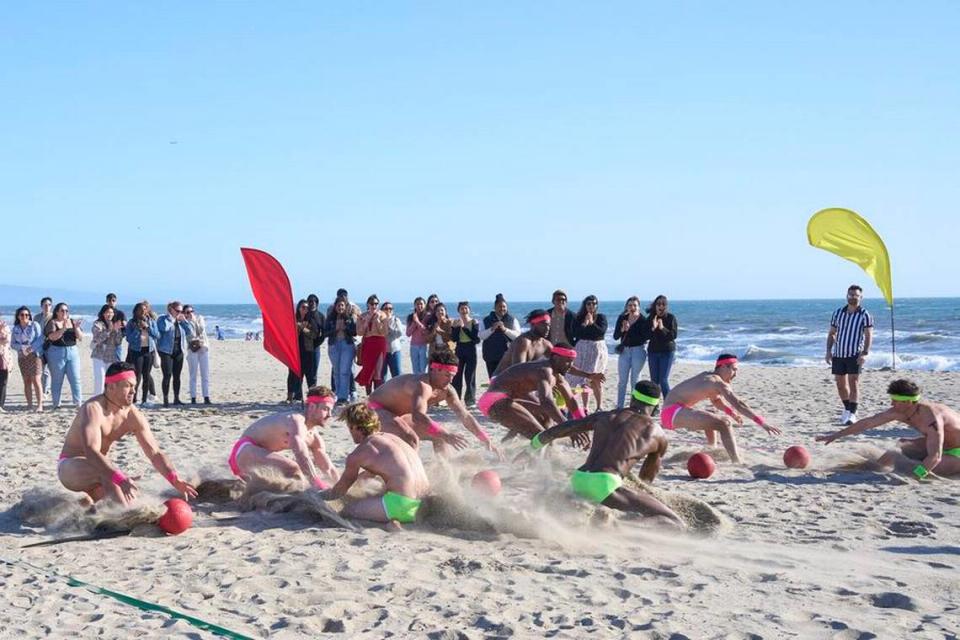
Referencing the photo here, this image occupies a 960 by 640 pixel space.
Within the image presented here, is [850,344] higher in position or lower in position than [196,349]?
higher

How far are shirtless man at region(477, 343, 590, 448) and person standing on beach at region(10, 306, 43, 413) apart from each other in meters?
6.86

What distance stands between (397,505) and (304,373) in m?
7.63

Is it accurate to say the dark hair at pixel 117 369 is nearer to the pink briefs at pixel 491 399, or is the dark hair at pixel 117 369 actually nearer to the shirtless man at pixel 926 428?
the pink briefs at pixel 491 399

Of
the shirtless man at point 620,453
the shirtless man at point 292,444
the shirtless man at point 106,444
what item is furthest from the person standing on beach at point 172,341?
the shirtless man at point 620,453

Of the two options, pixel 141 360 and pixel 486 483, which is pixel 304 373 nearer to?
pixel 141 360

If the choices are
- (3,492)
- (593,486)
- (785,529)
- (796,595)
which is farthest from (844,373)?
(3,492)

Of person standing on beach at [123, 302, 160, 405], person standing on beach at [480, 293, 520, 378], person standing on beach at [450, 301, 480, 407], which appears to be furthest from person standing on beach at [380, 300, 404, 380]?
person standing on beach at [123, 302, 160, 405]

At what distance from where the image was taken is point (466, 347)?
13008mm

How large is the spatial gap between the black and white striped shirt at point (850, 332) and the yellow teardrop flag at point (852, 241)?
181 centimetres

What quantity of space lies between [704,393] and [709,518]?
9.64 ft

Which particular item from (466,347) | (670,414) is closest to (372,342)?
(466,347)

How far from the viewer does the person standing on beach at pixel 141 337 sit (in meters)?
12.2

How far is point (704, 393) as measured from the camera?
9242 mm

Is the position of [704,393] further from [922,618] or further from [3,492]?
[3,492]
